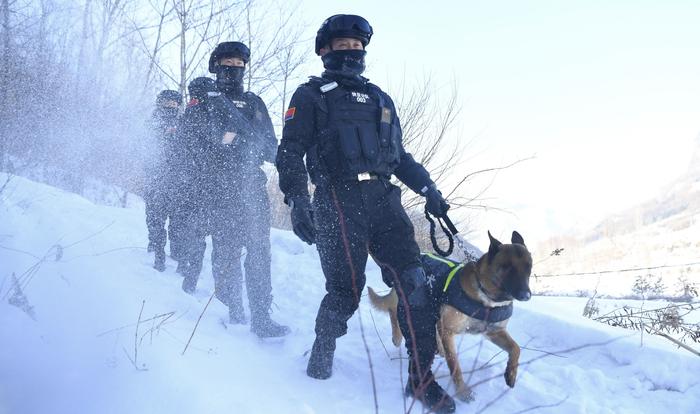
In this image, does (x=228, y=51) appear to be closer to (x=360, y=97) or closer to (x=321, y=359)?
(x=360, y=97)

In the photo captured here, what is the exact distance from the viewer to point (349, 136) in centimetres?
286

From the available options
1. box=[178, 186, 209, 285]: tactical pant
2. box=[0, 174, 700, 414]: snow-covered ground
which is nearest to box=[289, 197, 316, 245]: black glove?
box=[0, 174, 700, 414]: snow-covered ground

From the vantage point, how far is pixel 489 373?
3486mm

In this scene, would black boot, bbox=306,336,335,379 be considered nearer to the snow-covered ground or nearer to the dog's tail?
the snow-covered ground

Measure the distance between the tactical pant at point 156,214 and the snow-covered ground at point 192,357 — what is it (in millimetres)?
1000

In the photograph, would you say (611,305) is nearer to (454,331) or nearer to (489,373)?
(489,373)

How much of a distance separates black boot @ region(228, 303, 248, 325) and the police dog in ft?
6.10

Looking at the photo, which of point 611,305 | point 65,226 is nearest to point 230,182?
point 65,226

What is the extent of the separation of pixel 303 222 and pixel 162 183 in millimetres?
3598

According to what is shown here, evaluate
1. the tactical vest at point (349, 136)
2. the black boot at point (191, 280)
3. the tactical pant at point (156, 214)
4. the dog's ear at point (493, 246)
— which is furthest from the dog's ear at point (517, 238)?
the tactical pant at point (156, 214)

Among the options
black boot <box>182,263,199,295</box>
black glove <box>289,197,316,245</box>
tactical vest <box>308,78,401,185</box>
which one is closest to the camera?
black glove <box>289,197,316,245</box>

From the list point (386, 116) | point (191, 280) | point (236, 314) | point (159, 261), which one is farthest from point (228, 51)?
point (159, 261)

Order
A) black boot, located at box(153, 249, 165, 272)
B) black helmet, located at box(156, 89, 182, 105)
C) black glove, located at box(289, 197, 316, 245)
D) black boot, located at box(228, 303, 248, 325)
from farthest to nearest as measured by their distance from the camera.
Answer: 1. black helmet, located at box(156, 89, 182, 105)
2. black boot, located at box(153, 249, 165, 272)
3. black boot, located at box(228, 303, 248, 325)
4. black glove, located at box(289, 197, 316, 245)

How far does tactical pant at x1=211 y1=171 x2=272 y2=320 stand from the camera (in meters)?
4.07
